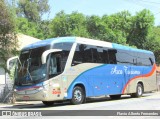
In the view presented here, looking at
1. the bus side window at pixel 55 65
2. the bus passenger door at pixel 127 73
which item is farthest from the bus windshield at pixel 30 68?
the bus passenger door at pixel 127 73

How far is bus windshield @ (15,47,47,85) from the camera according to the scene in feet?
61.4

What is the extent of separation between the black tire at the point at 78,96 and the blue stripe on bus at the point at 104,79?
287 mm

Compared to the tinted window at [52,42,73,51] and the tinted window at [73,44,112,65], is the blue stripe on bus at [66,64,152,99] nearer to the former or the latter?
the tinted window at [73,44,112,65]

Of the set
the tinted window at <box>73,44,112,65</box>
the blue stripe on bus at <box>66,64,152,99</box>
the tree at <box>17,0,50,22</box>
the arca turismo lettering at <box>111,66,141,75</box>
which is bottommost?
the blue stripe on bus at <box>66,64,152,99</box>

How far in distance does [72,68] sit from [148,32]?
29.0 metres

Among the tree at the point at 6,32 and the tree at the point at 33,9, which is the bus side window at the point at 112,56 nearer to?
the tree at the point at 6,32

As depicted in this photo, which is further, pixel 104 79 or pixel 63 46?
pixel 104 79

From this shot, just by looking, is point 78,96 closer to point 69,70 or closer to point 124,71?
point 69,70

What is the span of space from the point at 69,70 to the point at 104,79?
362 centimetres

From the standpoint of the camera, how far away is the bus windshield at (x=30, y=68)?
18.7 meters

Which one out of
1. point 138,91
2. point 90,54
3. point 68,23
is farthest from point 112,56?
point 68,23

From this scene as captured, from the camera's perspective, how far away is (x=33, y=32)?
5594cm

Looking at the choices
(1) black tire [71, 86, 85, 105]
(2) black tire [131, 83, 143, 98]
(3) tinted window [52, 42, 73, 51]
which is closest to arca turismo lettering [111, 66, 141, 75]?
(2) black tire [131, 83, 143, 98]

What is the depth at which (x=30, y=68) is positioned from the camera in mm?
19219
